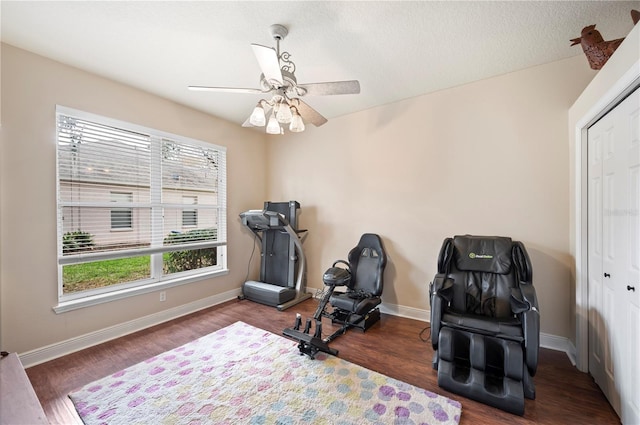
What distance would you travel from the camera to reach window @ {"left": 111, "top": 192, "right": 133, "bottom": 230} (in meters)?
2.88

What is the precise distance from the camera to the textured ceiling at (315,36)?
1845mm

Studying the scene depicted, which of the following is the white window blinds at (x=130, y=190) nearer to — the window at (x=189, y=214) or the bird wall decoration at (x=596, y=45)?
the window at (x=189, y=214)

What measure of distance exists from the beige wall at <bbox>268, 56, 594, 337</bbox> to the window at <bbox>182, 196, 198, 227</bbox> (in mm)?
1624

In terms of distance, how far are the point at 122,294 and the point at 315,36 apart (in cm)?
331

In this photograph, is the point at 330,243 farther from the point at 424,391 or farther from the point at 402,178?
the point at 424,391

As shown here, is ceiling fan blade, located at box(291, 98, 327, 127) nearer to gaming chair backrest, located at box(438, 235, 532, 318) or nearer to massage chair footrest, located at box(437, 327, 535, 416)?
gaming chair backrest, located at box(438, 235, 532, 318)

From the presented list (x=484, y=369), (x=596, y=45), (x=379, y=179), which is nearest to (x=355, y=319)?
(x=484, y=369)

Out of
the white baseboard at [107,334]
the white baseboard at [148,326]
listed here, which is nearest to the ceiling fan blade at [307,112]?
the white baseboard at [148,326]

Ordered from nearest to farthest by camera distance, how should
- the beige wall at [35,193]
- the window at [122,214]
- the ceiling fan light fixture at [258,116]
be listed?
1. the ceiling fan light fixture at [258,116]
2. the beige wall at [35,193]
3. the window at [122,214]

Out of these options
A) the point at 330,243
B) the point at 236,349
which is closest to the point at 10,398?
the point at 236,349

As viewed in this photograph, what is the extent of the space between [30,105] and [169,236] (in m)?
1.80

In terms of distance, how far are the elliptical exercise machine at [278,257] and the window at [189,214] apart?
2.18ft

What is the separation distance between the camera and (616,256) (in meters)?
1.72

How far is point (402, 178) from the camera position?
132 inches
